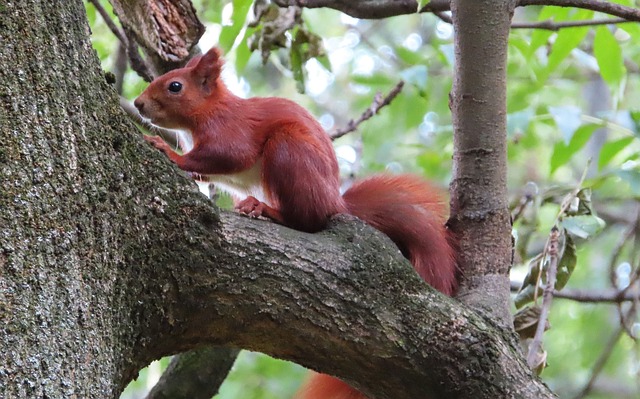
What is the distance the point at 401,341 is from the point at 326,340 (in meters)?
0.15

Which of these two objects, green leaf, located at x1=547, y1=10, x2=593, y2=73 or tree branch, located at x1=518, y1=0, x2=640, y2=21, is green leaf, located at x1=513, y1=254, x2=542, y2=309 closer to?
green leaf, located at x1=547, y1=10, x2=593, y2=73

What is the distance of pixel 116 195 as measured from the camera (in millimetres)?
1438

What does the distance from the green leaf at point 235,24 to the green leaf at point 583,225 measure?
111cm

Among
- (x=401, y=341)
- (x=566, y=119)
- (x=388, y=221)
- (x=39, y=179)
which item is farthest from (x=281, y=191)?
(x=566, y=119)

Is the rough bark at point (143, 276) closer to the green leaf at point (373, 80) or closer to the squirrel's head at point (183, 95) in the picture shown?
the squirrel's head at point (183, 95)

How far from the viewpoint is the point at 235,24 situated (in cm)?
245

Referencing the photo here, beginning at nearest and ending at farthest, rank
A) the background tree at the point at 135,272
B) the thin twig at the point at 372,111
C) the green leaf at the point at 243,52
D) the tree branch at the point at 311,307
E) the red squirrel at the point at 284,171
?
the background tree at the point at 135,272
the tree branch at the point at 311,307
the red squirrel at the point at 284,171
the green leaf at the point at 243,52
the thin twig at the point at 372,111

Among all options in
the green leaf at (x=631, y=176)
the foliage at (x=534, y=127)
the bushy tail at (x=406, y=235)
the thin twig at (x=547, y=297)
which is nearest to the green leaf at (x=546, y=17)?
the foliage at (x=534, y=127)

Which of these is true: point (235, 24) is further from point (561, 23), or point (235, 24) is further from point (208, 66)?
point (561, 23)

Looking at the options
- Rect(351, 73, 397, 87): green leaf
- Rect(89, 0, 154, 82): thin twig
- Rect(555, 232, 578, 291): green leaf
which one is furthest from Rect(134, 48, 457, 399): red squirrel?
Rect(351, 73, 397, 87): green leaf

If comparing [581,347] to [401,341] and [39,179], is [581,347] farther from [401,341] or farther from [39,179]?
[39,179]

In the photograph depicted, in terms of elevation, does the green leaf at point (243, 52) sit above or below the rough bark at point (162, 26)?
below

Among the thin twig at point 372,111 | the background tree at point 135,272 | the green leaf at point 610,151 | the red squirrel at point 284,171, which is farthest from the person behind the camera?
the thin twig at point 372,111

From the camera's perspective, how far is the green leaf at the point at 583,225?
2.31 meters
